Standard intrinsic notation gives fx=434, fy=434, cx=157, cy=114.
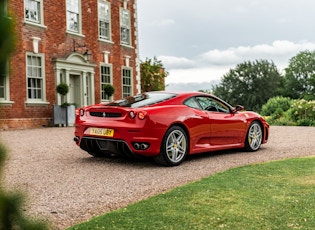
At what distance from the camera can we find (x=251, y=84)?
223 ft

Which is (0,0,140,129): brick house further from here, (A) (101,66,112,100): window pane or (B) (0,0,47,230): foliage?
(B) (0,0,47,230): foliage

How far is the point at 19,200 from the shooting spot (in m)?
1.03

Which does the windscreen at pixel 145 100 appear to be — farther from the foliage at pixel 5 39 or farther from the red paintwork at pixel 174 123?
the foliage at pixel 5 39

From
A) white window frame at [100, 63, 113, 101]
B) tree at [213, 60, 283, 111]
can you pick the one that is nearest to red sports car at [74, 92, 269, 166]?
white window frame at [100, 63, 113, 101]

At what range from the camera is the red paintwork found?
6805mm

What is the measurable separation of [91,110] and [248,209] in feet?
13.1

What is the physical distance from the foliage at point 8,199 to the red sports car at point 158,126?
573 cm

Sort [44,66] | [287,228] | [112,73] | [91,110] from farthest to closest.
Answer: [112,73]
[44,66]
[91,110]
[287,228]

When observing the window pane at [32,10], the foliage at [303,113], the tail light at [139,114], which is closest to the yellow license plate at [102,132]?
the tail light at [139,114]

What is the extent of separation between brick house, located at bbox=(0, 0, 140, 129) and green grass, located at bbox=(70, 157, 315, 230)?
10.8 m

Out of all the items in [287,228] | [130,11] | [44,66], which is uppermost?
[130,11]

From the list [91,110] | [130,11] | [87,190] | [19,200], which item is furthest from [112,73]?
[19,200]

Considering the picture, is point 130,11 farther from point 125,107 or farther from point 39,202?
point 39,202

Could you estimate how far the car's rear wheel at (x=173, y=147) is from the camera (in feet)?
22.8
